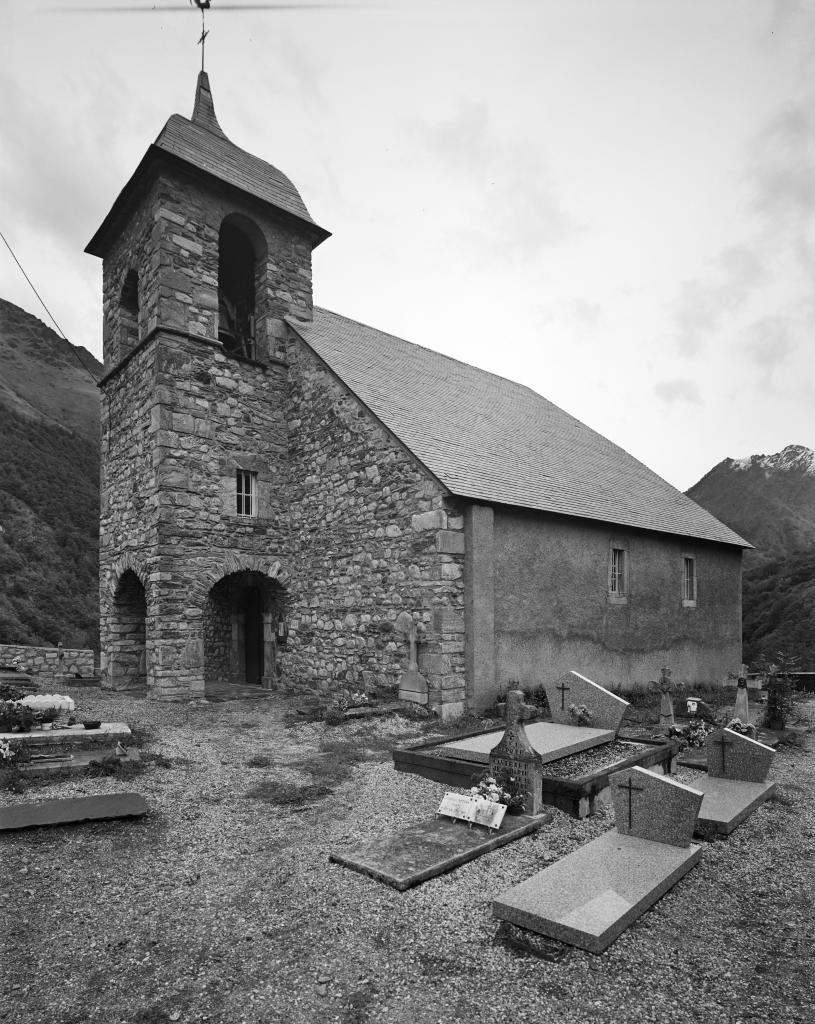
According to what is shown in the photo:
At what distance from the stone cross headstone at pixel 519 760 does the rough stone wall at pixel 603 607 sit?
17.1ft

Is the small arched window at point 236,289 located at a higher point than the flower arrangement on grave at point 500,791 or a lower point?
higher

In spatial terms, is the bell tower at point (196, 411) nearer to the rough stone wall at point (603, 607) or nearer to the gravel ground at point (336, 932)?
the rough stone wall at point (603, 607)

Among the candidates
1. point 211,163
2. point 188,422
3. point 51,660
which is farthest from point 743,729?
point 51,660

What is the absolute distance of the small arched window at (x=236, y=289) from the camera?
53.6 ft

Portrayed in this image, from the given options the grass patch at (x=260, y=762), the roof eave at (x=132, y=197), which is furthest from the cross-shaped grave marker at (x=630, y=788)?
the roof eave at (x=132, y=197)

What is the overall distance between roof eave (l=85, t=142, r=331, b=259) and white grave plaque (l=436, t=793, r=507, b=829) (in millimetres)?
13730

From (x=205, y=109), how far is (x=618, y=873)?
60.8 ft

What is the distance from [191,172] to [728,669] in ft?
59.6

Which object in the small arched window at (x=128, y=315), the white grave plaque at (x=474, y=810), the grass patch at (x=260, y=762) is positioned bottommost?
the grass patch at (x=260, y=762)

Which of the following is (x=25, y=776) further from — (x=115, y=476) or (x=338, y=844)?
(x=115, y=476)

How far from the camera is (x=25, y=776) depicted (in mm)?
6949

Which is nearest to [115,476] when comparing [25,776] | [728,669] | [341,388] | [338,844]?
[341,388]

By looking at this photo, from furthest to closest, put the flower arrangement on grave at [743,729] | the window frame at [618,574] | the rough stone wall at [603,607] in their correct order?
the window frame at [618,574], the rough stone wall at [603,607], the flower arrangement on grave at [743,729]

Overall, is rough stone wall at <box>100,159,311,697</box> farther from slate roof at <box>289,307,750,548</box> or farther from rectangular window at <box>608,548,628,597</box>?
rectangular window at <box>608,548,628,597</box>
